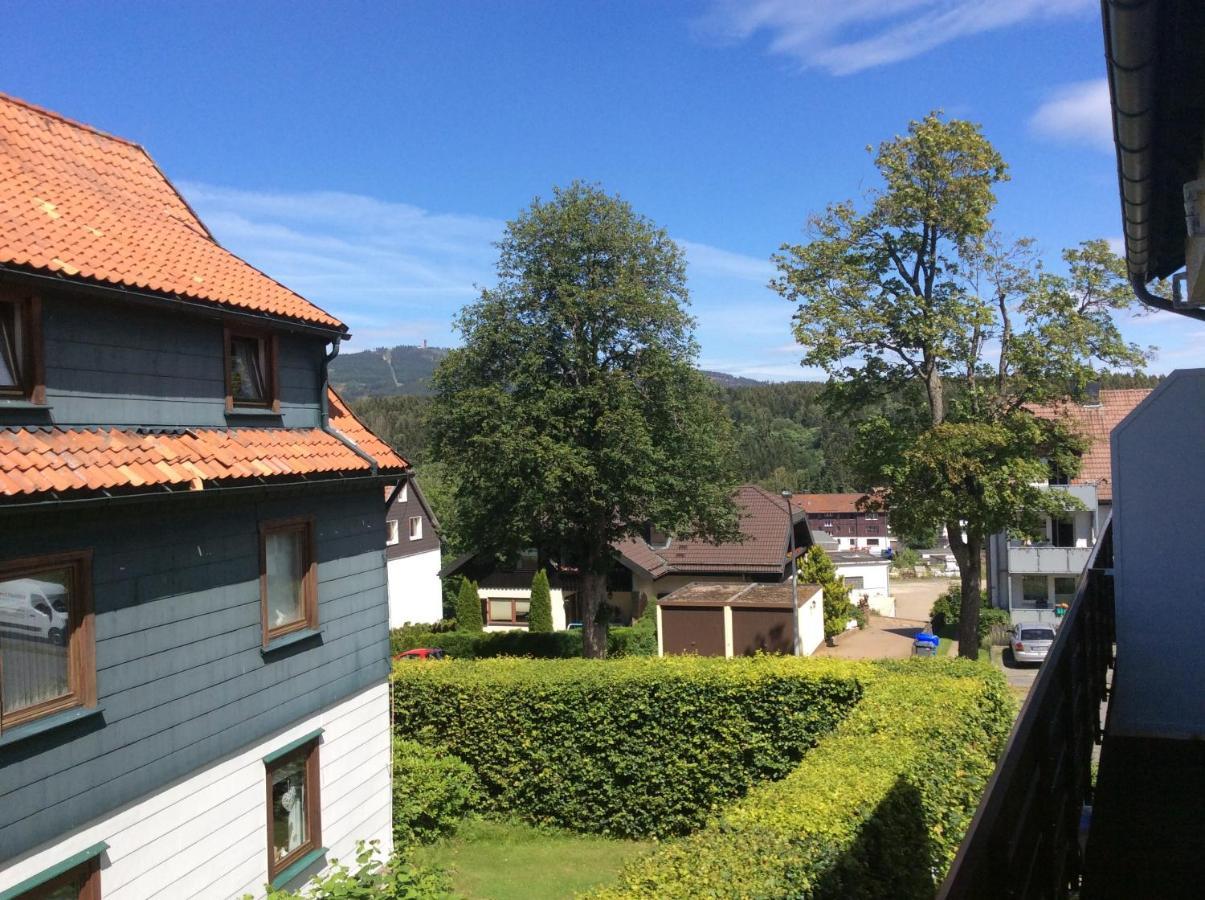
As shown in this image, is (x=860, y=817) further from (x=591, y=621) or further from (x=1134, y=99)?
(x=591, y=621)

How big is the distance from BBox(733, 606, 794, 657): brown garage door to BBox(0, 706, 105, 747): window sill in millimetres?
19983

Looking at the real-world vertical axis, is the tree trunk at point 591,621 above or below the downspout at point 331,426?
below

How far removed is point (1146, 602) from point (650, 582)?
1270 inches

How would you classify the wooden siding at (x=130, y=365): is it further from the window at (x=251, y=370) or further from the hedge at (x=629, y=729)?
the hedge at (x=629, y=729)

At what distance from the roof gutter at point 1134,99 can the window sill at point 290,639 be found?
8277 mm

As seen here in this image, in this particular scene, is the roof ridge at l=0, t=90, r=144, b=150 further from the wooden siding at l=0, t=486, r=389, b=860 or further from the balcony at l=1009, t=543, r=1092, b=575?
the balcony at l=1009, t=543, r=1092, b=575

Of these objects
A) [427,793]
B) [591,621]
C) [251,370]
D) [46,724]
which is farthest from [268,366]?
[591,621]

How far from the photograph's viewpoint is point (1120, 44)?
2.20 meters

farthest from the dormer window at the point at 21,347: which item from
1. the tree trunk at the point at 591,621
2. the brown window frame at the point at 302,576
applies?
the tree trunk at the point at 591,621

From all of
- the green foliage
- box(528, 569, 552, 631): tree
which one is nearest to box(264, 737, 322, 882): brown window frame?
the green foliage

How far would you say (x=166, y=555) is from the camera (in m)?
8.15

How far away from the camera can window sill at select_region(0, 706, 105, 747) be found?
21.6 ft

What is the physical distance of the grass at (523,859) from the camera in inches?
474

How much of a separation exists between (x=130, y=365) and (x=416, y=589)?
35.6m
